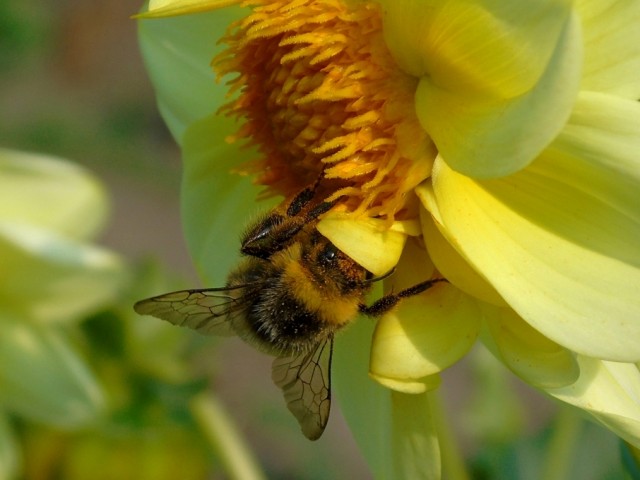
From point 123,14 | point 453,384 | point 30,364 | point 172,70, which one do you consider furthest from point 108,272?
point 123,14

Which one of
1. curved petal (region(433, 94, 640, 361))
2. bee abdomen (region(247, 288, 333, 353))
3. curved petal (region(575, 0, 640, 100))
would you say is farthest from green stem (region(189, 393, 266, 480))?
curved petal (region(575, 0, 640, 100))

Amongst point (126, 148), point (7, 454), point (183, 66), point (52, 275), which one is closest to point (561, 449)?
point (183, 66)

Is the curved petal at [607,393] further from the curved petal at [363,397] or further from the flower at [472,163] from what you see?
the curved petal at [363,397]

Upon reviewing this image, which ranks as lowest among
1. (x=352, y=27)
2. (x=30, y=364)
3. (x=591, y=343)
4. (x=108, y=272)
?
(x=30, y=364)

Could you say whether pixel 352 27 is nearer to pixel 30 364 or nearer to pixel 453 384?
pixel 30 364

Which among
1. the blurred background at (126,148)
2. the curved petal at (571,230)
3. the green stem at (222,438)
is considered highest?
the curved petal at (571,230)

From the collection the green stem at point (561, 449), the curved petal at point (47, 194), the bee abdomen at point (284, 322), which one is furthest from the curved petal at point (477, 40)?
the curved petal at point (47, 194)

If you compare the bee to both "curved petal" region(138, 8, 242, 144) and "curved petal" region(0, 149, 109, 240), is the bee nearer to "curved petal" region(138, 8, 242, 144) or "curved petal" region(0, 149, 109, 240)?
"curved petal" region(138, 8, 242, 144)
